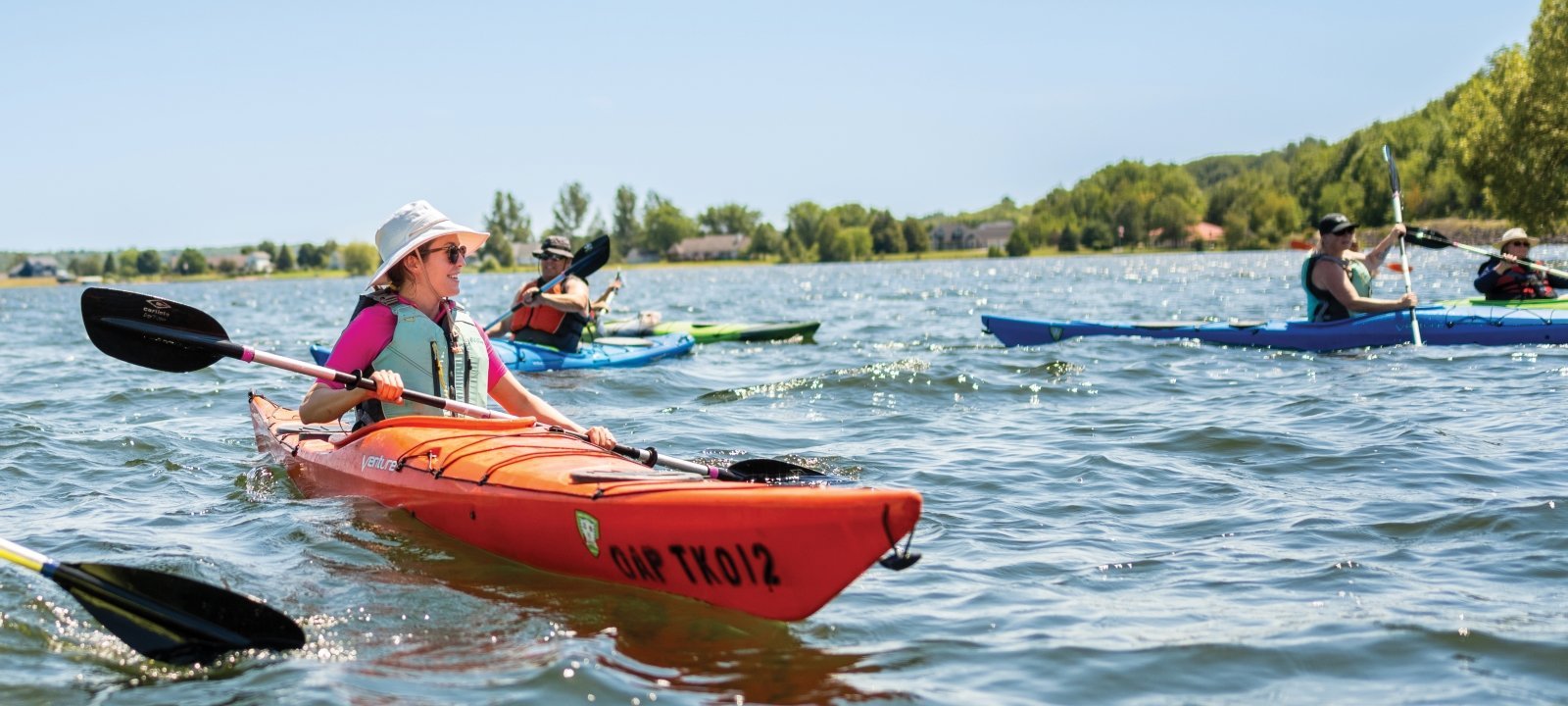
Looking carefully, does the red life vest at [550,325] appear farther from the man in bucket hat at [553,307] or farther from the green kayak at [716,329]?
the green kayak at [716,329]

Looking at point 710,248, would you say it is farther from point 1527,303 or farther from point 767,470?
point 767,470

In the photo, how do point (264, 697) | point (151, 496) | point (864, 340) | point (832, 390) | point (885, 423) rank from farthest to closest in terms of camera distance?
point (864, 340), point (832, 390), point (885, 423), point (151, 496), point (264, 697)

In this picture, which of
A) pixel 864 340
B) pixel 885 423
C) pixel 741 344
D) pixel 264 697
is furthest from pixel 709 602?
pixel 864 340

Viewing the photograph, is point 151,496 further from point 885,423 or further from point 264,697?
point 885,423

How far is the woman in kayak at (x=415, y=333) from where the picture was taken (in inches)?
213

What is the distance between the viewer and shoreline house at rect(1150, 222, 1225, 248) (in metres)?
107

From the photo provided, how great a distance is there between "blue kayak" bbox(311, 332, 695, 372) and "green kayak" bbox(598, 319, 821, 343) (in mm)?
954

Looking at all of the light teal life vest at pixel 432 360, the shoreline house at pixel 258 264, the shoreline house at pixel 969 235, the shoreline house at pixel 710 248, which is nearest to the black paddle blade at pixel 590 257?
the light teal life vest at pixel 432 360

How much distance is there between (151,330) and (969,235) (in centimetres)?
13658

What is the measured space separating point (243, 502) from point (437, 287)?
170 cm

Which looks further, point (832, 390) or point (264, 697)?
point (832, 390)

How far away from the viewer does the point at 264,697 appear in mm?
3562

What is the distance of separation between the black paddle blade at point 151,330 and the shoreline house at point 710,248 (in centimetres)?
12838

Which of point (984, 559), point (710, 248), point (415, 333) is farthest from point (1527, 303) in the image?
A: point (710, 248)
